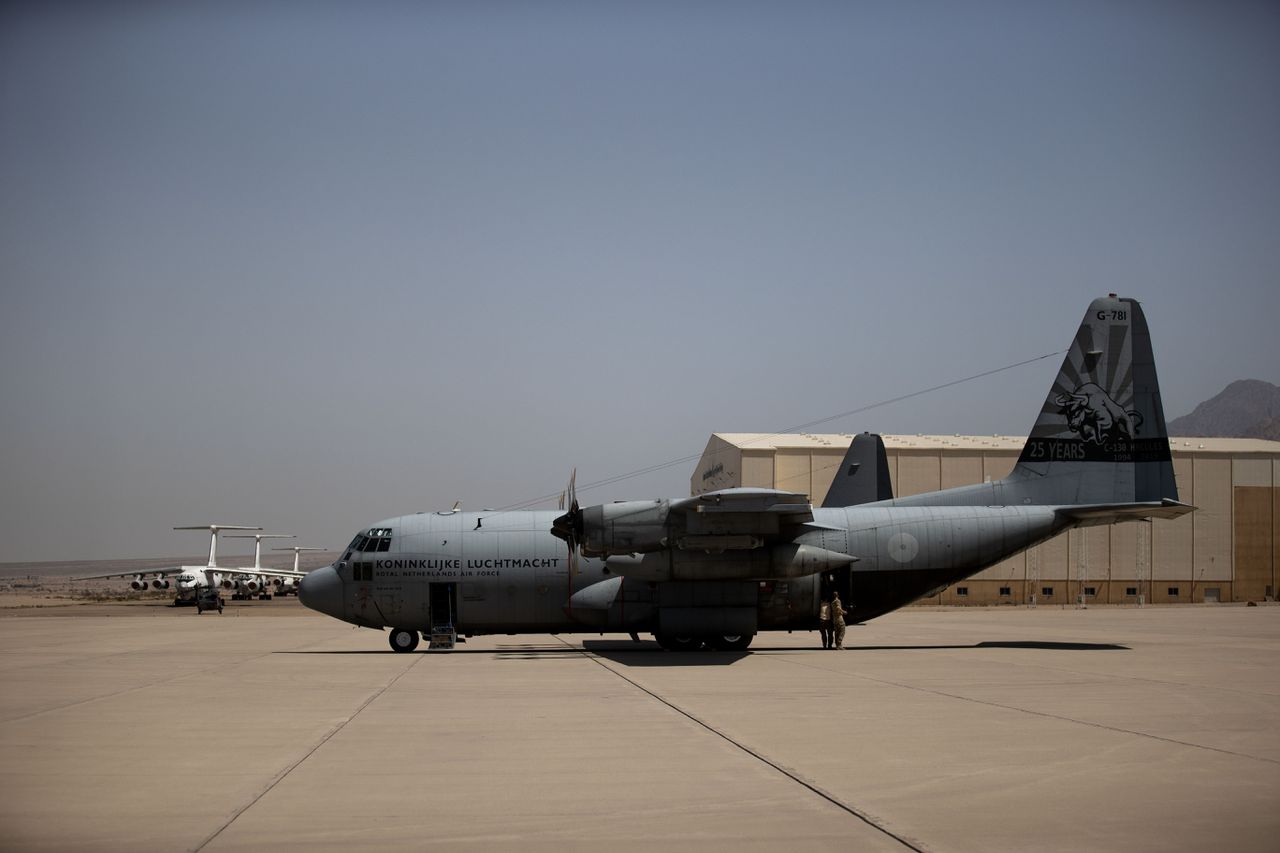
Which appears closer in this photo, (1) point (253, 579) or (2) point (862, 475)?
(2) point (862, 475)

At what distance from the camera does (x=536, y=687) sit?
57.9 feet

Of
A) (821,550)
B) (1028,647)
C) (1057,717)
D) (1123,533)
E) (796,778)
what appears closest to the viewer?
(796,778)

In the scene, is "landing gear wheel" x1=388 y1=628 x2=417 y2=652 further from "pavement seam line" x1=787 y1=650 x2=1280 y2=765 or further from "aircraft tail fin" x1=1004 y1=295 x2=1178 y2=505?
"aircraft tail fin" x1=1004 y1=295 x2=1178 y2=505

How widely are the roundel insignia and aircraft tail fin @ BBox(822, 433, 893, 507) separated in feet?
30.3

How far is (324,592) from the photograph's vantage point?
1050 inches

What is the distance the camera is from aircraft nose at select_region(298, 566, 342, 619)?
26.7m

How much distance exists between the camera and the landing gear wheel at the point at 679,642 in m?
25.7

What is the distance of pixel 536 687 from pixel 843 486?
20.3 meters

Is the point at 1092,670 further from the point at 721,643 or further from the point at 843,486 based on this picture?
the point at 843,486

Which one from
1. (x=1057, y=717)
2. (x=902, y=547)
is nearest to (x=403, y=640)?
(x=902, y=547)

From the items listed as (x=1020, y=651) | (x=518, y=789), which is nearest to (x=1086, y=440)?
(x=1020, y=651)

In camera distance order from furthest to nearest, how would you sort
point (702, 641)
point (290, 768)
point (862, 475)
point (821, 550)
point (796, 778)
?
point (862, 475), point (702, 641), point (821, 550), point (290, 768), point (796, 778)

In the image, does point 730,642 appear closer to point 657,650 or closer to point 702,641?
point 702,641

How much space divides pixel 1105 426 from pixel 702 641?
11540 mm
